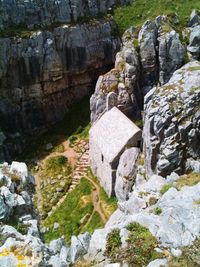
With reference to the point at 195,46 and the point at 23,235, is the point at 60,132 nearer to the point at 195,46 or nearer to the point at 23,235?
the point at 195,46

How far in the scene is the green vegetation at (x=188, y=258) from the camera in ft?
47.8

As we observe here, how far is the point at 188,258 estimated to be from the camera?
48.6 ft

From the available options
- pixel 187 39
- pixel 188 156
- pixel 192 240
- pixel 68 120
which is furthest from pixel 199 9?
pixel 192 240

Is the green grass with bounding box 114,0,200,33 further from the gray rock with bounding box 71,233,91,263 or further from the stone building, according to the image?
the gray rock with bounding box 71,233,91,263

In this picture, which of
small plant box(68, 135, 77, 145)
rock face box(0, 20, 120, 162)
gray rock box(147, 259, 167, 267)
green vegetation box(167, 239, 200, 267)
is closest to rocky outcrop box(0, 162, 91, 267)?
gray rock box(147, 259, 167, 267)

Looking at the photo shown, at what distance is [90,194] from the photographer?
35531mm

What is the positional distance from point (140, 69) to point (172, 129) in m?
11.2

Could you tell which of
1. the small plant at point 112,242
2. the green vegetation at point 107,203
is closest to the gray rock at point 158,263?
the small plant at point 112,242

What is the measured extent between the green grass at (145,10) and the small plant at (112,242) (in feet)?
102

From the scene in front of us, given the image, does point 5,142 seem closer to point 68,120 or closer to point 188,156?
point 68,120

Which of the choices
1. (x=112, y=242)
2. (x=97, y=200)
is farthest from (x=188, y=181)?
(x=97, y=200)

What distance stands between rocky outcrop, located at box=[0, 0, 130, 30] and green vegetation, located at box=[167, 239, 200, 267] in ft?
107

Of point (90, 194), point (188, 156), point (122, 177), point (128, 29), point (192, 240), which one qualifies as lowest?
Result: point (90, 194)

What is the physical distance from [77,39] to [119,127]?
42.5 ft
